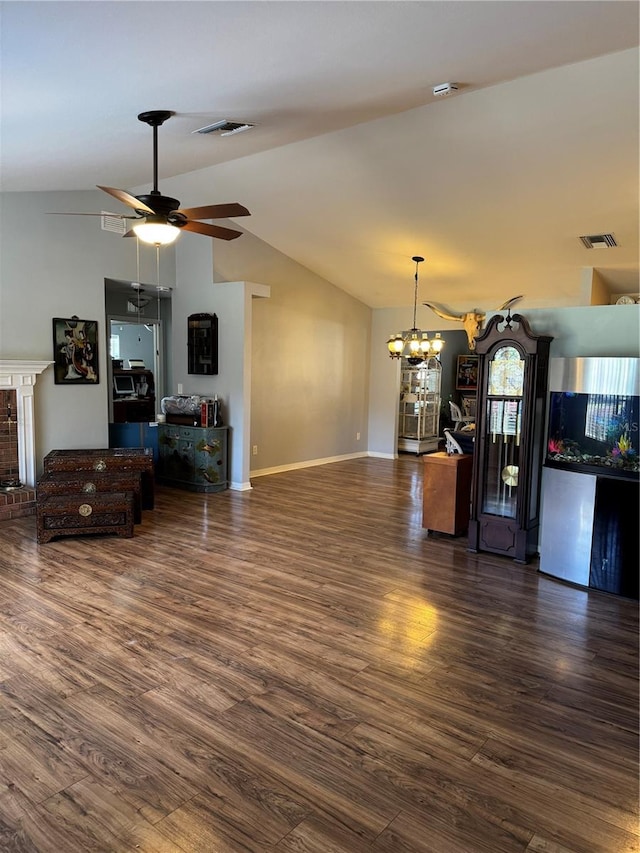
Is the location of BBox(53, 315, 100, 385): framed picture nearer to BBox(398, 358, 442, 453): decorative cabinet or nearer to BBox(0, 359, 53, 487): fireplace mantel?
BBox(0, 359, 53, 487): fireplace mantel

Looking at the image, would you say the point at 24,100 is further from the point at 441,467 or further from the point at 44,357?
the point at 441,467

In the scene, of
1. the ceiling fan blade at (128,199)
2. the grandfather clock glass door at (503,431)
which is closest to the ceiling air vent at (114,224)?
the ceiling fan blade at (128,199)

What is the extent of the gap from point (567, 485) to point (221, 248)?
5.24 meters

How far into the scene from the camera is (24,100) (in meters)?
3.29

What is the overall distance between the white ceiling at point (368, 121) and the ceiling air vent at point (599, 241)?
0.11 metres

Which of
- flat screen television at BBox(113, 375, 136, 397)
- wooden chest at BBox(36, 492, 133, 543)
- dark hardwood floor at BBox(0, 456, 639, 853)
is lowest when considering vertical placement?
dark hardwood floor at BBox(0, 456, 639, 853)

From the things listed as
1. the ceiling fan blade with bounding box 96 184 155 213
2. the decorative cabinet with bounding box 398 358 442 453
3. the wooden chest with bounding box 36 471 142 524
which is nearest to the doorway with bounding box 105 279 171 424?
the wooden chest with bounding box 36 471 142 524

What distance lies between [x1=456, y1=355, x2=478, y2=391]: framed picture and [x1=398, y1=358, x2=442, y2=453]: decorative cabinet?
1574 millimetres

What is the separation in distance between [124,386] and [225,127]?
4.98 m

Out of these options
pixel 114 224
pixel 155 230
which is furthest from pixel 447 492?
pixel 114 224

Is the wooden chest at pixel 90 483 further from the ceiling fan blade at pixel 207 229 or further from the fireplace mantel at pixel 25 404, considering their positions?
the ceiling fan blade at pixel 207 229

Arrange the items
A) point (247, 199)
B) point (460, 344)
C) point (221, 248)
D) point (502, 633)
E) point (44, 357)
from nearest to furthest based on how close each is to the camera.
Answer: point (502, 633), point (44, 357), point (247, 199), point (221, 248), point (460, 344)

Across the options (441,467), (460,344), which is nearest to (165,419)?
(441,467)

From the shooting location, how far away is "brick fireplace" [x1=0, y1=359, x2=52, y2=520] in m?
5.76
